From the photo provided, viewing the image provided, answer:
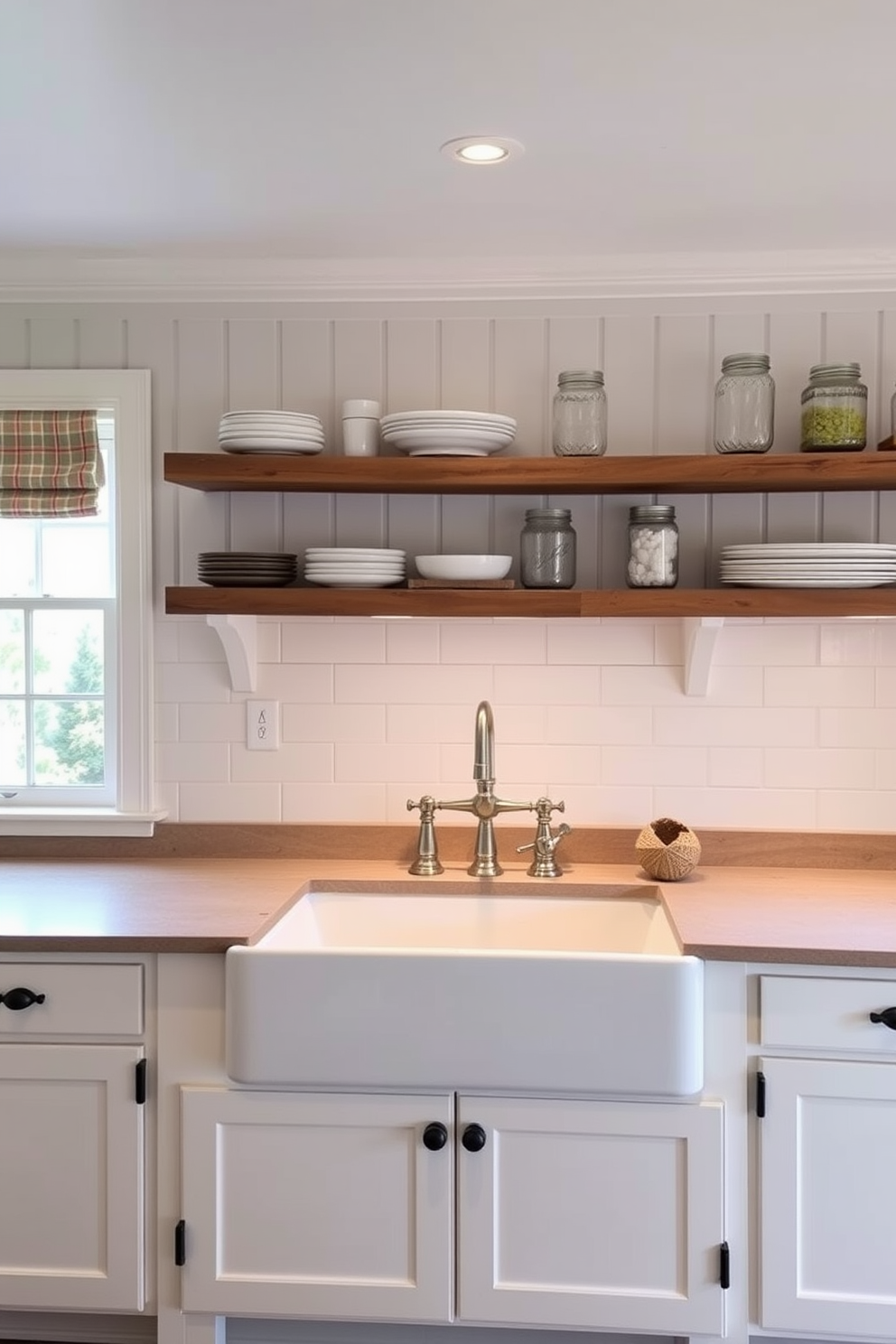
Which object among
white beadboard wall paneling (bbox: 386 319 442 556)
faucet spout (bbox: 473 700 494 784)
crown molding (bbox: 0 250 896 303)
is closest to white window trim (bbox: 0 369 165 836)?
crown molding (bbox: 0 250 896 303)

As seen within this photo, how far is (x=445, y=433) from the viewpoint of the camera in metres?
2.62

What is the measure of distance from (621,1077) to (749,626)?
1160mm

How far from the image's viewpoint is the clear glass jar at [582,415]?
2646 mm

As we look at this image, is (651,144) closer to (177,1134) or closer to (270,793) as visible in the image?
(270,793)

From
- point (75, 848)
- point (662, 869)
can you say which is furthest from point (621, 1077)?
point (75, 848)

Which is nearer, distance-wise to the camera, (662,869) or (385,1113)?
(385,1113)

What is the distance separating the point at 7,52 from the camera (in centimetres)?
179

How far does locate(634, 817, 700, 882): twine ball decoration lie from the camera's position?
2.65m

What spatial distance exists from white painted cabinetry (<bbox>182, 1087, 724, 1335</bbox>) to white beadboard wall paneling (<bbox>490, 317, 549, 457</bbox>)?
1.51m

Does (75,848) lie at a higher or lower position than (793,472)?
lower

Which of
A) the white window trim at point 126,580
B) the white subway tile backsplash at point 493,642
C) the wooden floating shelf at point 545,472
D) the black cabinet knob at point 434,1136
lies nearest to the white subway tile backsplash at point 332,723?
the white subway tile backsplash at point 493,642

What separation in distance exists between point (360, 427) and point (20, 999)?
4.53 ft

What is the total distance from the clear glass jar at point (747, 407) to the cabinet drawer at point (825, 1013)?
3.69 ft

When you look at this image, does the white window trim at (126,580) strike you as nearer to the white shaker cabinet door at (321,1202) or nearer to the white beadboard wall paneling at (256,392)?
the white beadboard wall paneling at (256,392)
